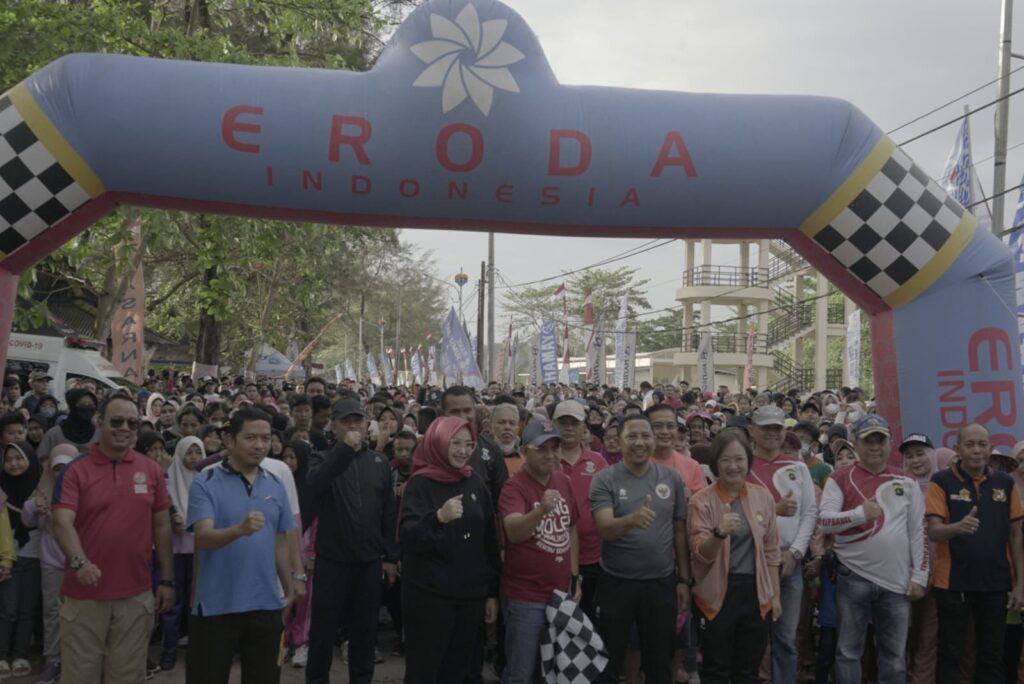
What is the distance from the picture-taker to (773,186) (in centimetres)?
717

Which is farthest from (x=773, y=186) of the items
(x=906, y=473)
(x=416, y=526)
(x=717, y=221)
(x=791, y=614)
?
(x=416, y=526)

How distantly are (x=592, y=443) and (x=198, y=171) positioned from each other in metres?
3.67

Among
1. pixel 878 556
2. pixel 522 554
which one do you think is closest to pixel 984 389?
pixel 878 556

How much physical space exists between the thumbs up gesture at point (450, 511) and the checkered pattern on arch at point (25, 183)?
3943mm

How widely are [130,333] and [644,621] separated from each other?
1692 cm

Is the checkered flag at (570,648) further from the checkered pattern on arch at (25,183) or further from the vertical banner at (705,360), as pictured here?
the vertical banner at (705,360)

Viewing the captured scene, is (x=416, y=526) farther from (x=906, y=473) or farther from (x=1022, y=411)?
(x=1022, y=411)

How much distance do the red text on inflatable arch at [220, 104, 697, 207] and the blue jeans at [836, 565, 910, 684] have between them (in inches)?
121

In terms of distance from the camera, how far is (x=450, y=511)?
4773 mm

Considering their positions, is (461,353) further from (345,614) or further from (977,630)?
(977,630)

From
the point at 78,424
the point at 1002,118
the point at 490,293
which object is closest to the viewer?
the point at 78,424

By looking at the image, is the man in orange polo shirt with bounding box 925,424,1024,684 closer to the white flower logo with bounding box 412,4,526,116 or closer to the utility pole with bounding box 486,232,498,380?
the white flower logo with bounding box 412,4,526,116

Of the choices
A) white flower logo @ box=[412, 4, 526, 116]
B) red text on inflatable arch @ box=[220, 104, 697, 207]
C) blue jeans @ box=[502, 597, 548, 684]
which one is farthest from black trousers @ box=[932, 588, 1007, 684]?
white flower logo @ box=[412, 4, 526, 116]

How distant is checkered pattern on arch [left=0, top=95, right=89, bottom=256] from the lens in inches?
267
